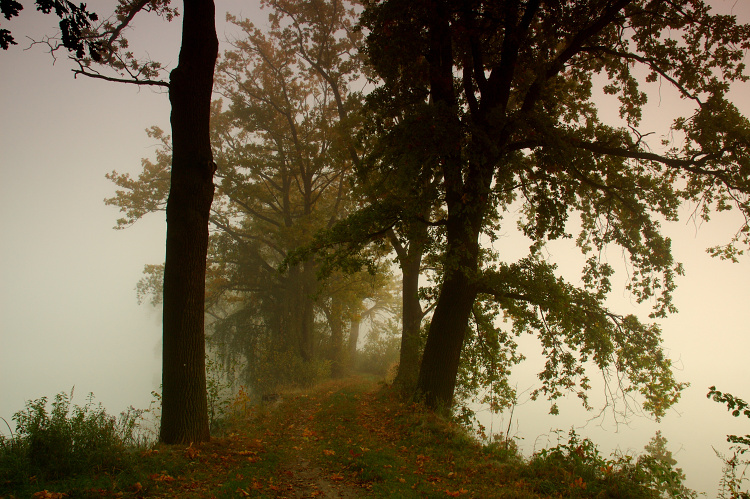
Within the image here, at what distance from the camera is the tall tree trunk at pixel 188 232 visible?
6414 mm

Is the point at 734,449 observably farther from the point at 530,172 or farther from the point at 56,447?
the point at 56,447

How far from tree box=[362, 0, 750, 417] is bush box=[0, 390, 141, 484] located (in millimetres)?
6323

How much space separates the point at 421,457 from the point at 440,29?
8547mm

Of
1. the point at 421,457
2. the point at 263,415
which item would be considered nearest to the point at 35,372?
the point at 263,415

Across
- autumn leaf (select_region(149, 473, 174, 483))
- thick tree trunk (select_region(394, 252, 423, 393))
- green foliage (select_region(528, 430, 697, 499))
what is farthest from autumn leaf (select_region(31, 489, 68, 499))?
thick tree trunk (select_region(394, 252, 423, 393))

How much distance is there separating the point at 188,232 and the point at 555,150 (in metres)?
6.96

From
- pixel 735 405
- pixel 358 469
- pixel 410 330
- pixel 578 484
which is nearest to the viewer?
pixel 735 405

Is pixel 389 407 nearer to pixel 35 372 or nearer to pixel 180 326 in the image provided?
pixel 180 326

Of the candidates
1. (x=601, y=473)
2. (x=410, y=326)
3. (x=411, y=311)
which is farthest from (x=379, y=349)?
(x=601, y=473)

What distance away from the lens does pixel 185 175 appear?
6.79 metres

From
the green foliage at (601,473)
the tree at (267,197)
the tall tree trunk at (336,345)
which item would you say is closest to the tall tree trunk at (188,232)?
the green foliage at (601,473)

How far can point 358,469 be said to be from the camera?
591 cm

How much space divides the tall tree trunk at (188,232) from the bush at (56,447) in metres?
1.08

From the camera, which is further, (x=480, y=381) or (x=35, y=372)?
(x=35, y=372)
